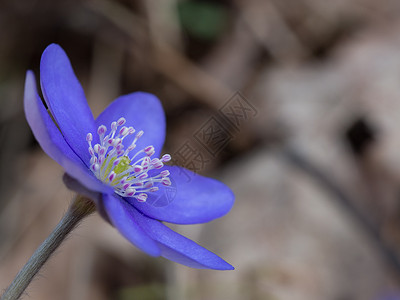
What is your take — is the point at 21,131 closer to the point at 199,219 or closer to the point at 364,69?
the point at 199,219

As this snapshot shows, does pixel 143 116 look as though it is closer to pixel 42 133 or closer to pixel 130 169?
pixel 130 169

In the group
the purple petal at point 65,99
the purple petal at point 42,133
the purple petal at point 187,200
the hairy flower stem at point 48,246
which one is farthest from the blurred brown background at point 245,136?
the purple petal at point 42,133

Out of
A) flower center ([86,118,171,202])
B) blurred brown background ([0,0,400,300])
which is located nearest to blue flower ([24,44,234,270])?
flower center ([86,118,171,202])

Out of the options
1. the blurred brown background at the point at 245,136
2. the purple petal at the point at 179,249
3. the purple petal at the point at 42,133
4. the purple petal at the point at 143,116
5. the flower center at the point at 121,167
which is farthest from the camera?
the blurred brown background at the point at 245,136

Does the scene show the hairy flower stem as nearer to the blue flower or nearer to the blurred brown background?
the blue flower

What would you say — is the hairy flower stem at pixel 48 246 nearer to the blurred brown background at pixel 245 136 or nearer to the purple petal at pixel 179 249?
the purple petal at pixel 179 249

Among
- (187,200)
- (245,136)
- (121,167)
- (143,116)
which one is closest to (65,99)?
(121,167)
